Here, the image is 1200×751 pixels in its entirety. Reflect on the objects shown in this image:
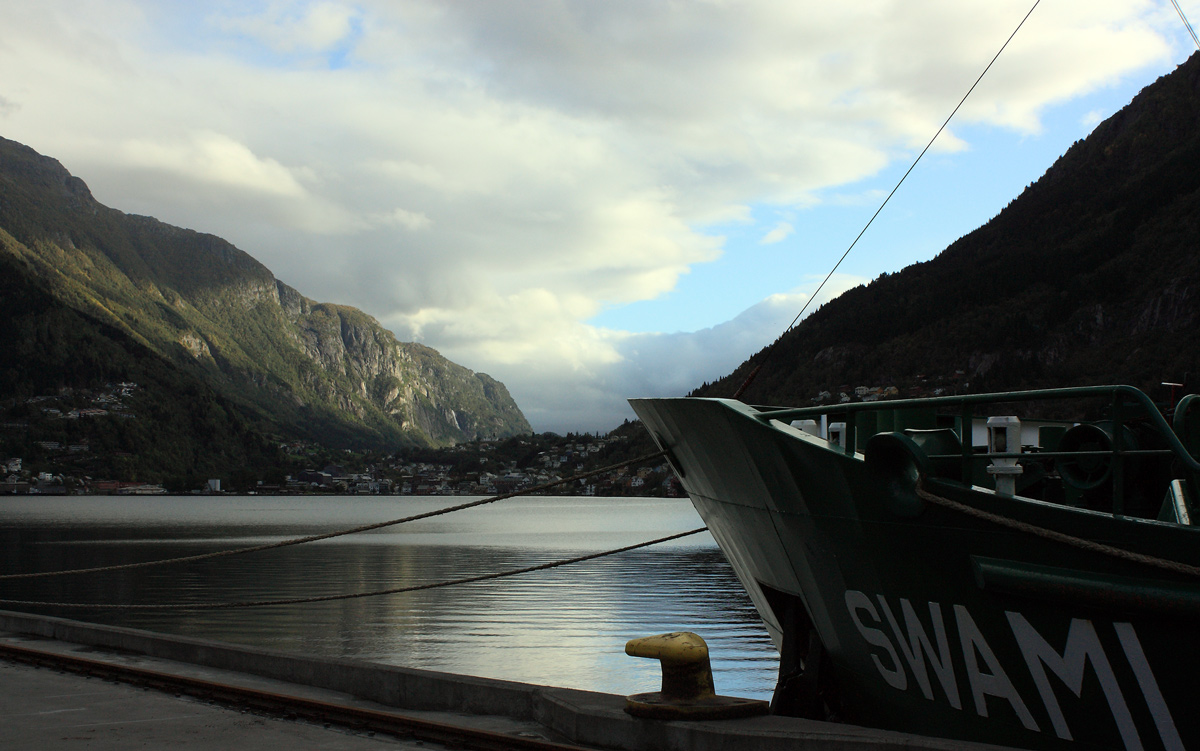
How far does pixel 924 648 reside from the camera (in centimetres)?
616

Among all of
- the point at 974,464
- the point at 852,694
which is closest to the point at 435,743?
the point at 852,694

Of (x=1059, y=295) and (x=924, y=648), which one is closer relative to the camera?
(x=924, y=648)

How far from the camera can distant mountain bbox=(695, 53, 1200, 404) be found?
6469cm

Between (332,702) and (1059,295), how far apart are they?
317 feet

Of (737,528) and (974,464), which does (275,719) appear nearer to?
(737,528)

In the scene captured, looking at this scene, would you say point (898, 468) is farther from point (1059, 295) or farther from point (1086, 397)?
point (1059, 295)

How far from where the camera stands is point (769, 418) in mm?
7492

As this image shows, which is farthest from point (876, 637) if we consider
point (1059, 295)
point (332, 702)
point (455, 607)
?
point (1059, 295)

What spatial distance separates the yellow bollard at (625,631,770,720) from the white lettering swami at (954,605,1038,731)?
4.45ft

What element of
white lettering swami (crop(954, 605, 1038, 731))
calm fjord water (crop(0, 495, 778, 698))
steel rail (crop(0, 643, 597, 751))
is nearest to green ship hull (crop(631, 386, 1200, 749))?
white lettering swami (crop(954, 605, 1038, 731))

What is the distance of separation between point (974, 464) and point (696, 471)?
3008 mm

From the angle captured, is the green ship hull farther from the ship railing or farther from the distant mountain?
the distant mountain

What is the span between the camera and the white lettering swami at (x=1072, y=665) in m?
5.18

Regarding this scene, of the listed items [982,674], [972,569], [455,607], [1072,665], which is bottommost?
[455,607]
